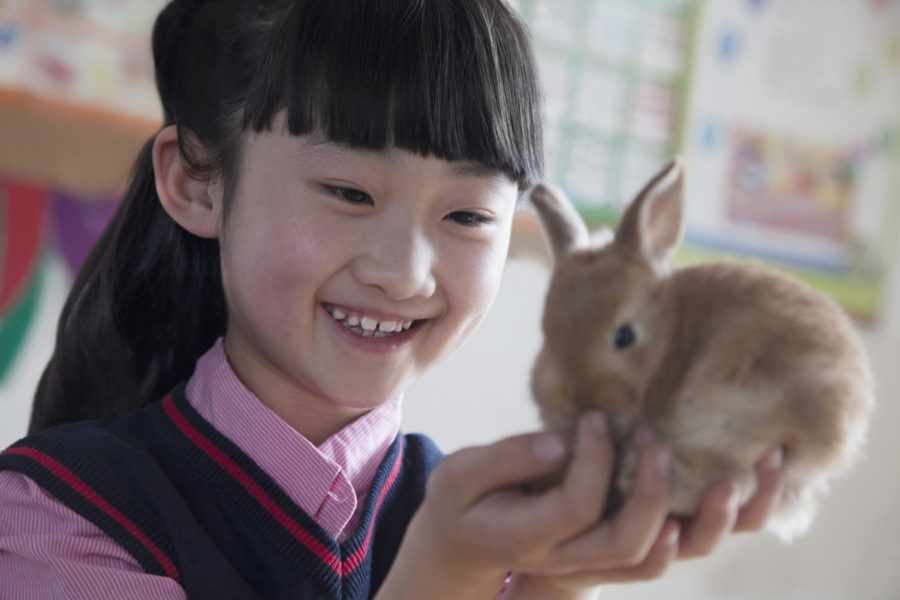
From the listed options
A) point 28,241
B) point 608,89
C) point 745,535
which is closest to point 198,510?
point 28,241

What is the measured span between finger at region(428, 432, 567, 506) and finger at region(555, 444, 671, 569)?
0.04 metres

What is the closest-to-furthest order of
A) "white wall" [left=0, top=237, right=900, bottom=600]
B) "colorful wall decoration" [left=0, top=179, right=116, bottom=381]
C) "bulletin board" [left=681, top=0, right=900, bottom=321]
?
1. "colorful wall decoration" [left=0, top=179, right=116, bottom=381]
2. "white wall" [left=0, top=237, right=900, bottom=600]
3. "bulletin board" [left=681, top=0, right=900, bottom=321]

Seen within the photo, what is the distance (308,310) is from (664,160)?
109 cm

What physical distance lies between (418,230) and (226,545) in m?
0.29

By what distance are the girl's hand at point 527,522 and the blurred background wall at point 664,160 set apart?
61 centimetres

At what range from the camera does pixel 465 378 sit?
1427 millimetres

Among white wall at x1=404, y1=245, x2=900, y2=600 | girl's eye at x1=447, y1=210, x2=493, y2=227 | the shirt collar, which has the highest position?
girl's eye at x1=447, y1=210, x2=493, y2=227

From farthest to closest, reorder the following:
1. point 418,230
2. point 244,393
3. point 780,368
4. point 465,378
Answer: point 465,378
point 244,393
point 418,230
point 780,368

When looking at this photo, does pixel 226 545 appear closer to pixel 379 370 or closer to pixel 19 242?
pixel 379 370

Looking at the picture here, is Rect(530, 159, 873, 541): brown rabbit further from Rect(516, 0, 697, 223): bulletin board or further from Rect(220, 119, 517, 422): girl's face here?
Rect(516, 0, 697, 223): bulletin board

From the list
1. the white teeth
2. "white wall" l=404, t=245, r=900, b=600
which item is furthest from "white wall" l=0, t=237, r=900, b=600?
the white teeth

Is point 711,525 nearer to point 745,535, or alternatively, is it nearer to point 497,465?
point 497,465

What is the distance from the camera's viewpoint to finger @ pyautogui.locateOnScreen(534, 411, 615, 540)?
0.40 metres

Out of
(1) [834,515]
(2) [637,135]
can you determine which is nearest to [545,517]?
(2) [637,135]
